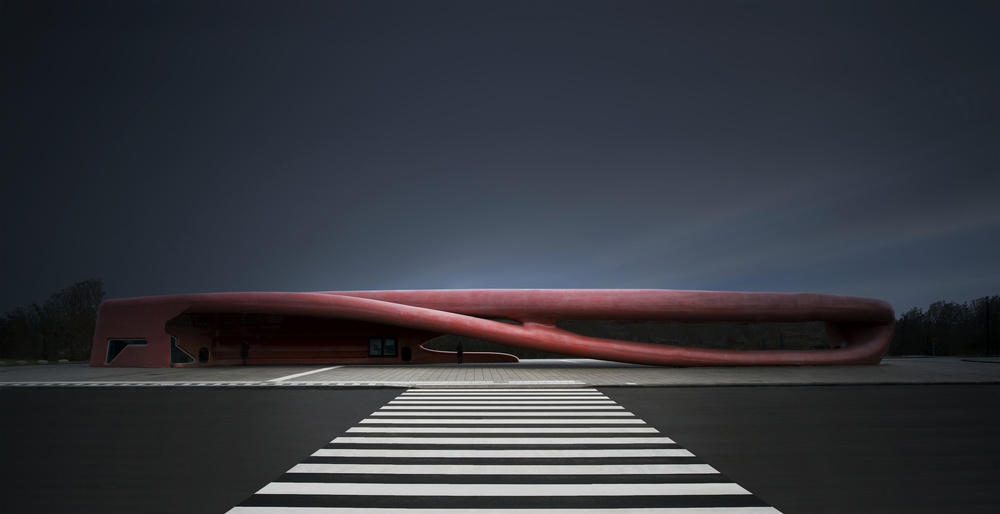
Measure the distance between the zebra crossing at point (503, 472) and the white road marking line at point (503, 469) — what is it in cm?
1

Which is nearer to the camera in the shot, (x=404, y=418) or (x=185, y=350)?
(x=404, y=418)

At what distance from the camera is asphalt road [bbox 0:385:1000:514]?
5238mm

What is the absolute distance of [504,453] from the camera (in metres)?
6.98

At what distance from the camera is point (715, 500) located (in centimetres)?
501

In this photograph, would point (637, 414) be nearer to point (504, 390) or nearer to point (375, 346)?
point (504, 390)

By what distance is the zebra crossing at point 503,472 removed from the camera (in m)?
4.89

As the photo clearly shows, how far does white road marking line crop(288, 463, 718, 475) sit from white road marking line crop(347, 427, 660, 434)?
2.08m

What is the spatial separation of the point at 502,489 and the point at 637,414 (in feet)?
17.8

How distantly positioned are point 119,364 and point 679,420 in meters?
25.1

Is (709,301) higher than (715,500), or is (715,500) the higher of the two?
(709,301)

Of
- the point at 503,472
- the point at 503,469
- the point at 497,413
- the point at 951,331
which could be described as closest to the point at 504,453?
the point at 503,469

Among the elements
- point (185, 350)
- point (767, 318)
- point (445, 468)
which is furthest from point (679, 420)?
point (185, 350)

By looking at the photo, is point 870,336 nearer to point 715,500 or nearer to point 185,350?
point 715,500

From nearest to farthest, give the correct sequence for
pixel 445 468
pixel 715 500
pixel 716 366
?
pixel 715 500, pixel 445 468, pixel 716 366
